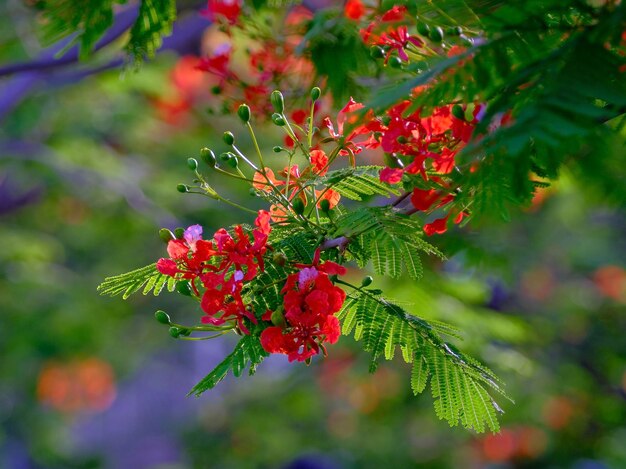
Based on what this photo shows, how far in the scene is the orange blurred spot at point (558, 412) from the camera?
6785 mm

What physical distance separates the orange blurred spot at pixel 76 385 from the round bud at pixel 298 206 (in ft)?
25.7

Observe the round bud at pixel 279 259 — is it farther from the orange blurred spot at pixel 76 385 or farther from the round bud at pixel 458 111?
the orange blurred spot at pixel 76 385

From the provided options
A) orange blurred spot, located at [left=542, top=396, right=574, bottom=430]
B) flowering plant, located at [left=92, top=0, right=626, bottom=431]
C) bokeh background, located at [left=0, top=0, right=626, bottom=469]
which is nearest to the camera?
flowering plant, located at [left=92, top=0, right=626, bottom=431]

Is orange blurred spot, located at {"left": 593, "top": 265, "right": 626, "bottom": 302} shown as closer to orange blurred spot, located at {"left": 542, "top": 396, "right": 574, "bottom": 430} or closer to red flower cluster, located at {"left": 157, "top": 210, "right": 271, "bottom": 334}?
orange blurred spot, located at {"left": 542, "top": 396, "right": 574, "bottom": 430}

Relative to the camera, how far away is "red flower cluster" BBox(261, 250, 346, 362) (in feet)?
4.67

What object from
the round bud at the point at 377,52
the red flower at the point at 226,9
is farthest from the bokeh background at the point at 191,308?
the round bud at the point at 377,52

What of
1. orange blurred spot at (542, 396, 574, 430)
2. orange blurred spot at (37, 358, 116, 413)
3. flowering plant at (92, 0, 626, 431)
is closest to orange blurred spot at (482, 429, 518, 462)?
orange blurred spot at (542, 396, 574, 430)

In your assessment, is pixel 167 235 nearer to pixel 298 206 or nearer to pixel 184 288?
pixel 184 288

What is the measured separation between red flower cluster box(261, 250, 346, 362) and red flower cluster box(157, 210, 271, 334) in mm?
68

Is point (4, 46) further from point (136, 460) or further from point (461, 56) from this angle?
A: point (136, 460)

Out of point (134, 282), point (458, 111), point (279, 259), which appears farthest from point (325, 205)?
point (134, 282)

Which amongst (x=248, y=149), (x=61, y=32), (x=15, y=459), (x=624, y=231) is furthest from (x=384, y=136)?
(x=15, y=459)

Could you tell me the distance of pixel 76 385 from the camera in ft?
31.6

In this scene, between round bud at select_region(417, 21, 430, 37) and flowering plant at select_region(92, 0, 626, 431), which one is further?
round bud at select_region(417, 21, 430, 37)
